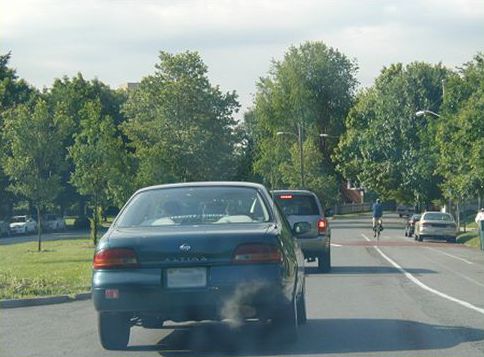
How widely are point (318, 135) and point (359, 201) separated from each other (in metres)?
35.9

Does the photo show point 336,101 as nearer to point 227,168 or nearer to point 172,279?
point 227,168

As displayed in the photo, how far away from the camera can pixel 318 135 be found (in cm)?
8844

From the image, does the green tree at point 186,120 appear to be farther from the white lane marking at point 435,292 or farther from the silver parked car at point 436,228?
the white lane marking at point 435,292

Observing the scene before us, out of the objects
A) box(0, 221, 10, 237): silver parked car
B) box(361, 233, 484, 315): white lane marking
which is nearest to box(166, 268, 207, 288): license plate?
box(361, 233, 484, 315): white lane marking

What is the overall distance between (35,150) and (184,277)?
29.4 meters

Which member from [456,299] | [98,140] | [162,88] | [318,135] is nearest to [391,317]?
[456,299]

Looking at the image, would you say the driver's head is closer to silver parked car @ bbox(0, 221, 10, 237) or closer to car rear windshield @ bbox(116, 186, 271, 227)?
car rear windshield @ bbox(116, 186, 271, 227)

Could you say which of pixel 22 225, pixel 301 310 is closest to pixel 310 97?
pixel 22 225

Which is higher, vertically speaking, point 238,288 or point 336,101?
point 336,101

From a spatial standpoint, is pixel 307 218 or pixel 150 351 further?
pixel 307 218

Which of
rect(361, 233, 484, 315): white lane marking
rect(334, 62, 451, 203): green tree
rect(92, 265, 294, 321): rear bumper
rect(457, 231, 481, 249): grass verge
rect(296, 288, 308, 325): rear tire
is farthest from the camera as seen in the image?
rect(334, 62, 451, 203): green tree

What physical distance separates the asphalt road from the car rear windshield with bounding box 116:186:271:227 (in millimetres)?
1339

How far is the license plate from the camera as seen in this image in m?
9.20

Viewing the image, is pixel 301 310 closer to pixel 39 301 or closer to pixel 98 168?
pixel 39 301
